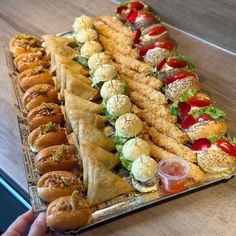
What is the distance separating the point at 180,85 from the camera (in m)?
1.78

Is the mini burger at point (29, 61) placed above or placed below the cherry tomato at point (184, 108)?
below

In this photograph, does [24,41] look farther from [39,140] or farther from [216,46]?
[216,46]

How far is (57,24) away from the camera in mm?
2400

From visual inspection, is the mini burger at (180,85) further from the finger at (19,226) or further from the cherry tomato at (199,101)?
the finger at (19,226)

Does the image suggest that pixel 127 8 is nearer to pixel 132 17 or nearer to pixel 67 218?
pixel 132 17

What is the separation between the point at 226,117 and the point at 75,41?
79 centimetres

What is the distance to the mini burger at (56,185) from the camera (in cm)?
144

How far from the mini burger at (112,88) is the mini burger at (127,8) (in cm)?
57

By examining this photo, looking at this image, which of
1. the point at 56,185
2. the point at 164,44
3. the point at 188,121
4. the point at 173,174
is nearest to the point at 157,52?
the point at 164,44

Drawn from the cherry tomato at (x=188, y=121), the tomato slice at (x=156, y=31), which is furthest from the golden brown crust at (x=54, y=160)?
the tomato slice at (x=156, y=31)

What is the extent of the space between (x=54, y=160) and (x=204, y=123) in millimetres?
503

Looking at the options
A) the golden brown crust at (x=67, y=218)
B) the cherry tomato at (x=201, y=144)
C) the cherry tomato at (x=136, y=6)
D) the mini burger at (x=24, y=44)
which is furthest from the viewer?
the cherry tomato at (x=136, y=6)

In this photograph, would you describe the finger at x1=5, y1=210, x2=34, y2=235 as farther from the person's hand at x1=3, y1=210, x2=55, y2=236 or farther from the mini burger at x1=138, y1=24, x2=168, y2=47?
the mini burger at x1=138, y1=24, x2=168, y2=47

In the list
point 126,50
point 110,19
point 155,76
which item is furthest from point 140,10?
point 155,76
